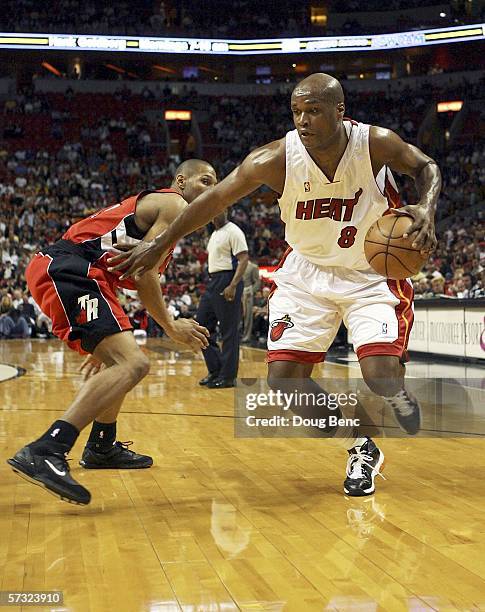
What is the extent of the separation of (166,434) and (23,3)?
29.1 m

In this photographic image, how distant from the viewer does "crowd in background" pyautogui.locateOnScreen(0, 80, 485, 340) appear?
1786 cm

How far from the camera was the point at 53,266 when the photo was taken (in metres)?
3.87

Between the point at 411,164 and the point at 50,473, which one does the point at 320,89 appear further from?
the point at 50,473

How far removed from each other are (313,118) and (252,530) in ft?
5.86

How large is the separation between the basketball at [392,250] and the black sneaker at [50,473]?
1.59 m

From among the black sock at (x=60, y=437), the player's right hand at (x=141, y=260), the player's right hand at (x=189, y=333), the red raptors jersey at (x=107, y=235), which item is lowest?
the black sock at (x=60, y=437)

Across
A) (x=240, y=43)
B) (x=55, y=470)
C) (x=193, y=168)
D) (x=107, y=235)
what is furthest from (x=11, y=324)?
(x=240, y=43)

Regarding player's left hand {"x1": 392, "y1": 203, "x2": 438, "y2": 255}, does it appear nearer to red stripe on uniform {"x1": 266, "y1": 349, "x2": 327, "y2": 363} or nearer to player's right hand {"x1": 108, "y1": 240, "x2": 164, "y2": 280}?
red stripe on uniform {"x1": 266, "y1": 349, "x2": 327, "y2": 363}

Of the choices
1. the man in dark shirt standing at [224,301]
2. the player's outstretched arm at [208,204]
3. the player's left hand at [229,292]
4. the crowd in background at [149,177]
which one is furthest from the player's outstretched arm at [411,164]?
the crowd in background at [149,177]

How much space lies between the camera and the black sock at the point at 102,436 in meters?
4.40

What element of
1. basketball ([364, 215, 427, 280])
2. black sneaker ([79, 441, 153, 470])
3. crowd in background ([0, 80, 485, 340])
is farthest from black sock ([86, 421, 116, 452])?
crowd in background ([0, 80, 485, 340])

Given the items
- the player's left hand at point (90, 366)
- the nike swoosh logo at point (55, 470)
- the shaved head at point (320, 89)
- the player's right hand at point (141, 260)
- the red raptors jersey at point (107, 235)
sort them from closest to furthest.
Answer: the nike swoosh logo at point (55, 470), the player's right hand at point (141, 260), the shaved head at point (320, 89), the red raptors jersey at point (107, 235), the player's left hand at point (90, 366)

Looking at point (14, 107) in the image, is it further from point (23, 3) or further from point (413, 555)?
point (413, 555)

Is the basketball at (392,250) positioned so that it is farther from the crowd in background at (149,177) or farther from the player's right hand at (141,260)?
the crowd in background at (149,177)
